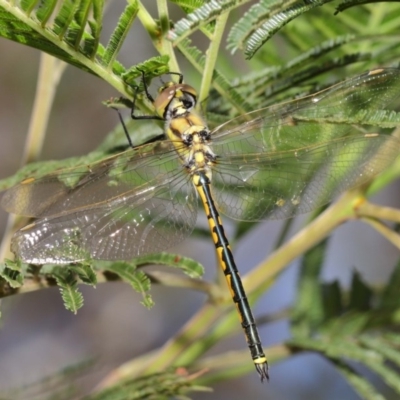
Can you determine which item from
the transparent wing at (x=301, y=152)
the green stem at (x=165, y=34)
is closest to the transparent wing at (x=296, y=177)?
the transparent wing at (x=301, y=152)

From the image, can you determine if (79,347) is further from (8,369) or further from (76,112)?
(76,112)

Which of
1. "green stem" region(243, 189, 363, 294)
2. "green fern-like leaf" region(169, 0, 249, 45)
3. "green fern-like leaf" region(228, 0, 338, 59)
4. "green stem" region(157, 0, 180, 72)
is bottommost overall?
"green stem" region(243, 189, 363, 294)

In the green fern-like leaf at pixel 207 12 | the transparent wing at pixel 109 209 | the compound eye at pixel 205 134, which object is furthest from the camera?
the compound eye at pixel 205 134

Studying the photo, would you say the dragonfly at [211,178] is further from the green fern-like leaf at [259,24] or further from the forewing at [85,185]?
the green fern-like leaf at [259,24]

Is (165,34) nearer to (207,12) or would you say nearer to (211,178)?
(207,12)

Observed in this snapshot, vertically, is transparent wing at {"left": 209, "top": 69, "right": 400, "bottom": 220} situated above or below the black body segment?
above

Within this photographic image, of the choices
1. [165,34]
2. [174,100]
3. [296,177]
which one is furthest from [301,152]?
[165,34]

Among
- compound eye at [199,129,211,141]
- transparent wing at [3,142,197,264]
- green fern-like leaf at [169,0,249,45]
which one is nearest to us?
green fern-like leaf at [169,0,249,45]

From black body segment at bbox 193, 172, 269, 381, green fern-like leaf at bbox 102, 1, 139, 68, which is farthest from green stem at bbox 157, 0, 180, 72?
black body segment at bbox 193, 172, 269, 381

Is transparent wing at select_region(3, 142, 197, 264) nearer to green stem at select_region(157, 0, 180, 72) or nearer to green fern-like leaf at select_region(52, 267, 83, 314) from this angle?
green fern-like leaf at select_region(52, 267, 83, 314)
